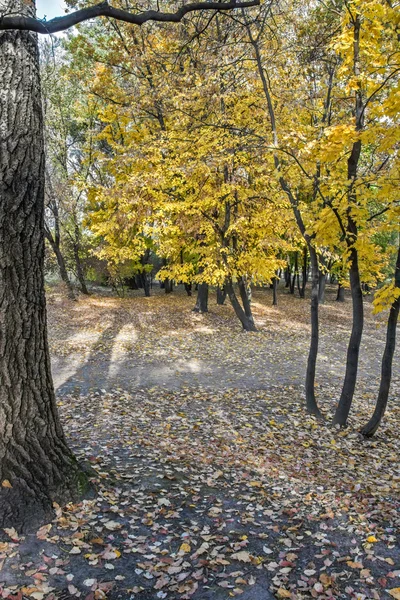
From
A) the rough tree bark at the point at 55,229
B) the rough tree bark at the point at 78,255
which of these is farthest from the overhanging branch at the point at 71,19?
the rough tree bark at the point at 78,255

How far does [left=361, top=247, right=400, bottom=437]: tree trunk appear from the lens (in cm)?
605

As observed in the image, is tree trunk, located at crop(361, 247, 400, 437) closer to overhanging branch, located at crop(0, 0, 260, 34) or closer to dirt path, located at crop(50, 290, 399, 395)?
dirt path, located at crop(50, 290, 399, 395)

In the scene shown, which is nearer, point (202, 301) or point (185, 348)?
point (185, 348)

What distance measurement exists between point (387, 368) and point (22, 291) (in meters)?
5.52

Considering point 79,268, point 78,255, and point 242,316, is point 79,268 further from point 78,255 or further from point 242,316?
point 242,316

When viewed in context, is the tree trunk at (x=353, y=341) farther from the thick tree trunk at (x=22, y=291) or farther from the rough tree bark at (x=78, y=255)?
the rough tree bark at (x=78, y=255)

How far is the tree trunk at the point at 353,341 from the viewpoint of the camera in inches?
252

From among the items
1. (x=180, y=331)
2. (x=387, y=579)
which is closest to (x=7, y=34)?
(x=387, y=579)

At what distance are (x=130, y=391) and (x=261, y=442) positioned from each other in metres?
3.28

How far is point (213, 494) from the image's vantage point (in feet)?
14.9

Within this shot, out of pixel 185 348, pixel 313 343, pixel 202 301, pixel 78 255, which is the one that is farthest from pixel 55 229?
pixel 313 343

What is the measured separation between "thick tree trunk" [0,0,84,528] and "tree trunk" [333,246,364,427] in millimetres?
4676

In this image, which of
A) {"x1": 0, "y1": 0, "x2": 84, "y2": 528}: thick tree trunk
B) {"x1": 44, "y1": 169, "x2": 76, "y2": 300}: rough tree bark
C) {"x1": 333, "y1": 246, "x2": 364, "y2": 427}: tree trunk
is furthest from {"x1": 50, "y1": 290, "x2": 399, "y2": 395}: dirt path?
{"x1": 0, "y1": 0, "x2": 84, "y2": 528}: thick tree trunk

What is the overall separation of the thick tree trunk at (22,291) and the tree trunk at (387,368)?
4782 millimetres
